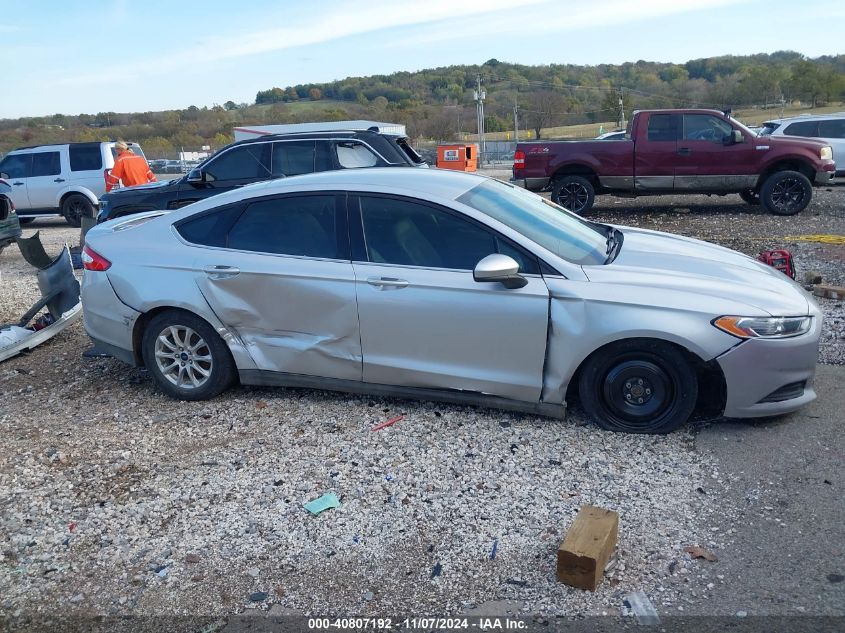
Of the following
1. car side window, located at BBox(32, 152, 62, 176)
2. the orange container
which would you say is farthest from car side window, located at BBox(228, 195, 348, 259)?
the orange container

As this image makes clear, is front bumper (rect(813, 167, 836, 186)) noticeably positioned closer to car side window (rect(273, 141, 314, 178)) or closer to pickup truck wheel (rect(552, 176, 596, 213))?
pickup truck wheel (rect(552, 176, 596, 213))

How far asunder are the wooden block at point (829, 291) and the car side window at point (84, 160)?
48.6 ft

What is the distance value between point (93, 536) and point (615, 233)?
4.06m

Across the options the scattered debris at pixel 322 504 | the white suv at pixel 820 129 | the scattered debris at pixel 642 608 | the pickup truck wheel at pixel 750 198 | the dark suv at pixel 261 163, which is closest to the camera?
the scattered debris at pixel 642 608

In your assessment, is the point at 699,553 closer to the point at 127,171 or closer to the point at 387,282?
the point at 387,282

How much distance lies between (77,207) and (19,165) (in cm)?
166

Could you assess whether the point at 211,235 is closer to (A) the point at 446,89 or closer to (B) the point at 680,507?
(B) the point at 680,507

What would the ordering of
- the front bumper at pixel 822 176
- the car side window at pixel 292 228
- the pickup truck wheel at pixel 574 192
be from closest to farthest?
the car side window at pixel 292 228, the front bumper at pixel 822 176, the pickup truck wheel at pixel 574 192

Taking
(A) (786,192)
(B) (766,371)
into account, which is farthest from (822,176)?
(B) (766,371)

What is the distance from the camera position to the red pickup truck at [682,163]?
13695mm

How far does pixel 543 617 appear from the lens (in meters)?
3.11

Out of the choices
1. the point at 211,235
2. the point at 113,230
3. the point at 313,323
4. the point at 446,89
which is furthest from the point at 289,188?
the point at 446,89

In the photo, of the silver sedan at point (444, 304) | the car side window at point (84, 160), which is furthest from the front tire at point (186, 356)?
the car side window at point (84, 160)

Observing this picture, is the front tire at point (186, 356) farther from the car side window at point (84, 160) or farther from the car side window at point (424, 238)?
the car side window at point (84, 160)
